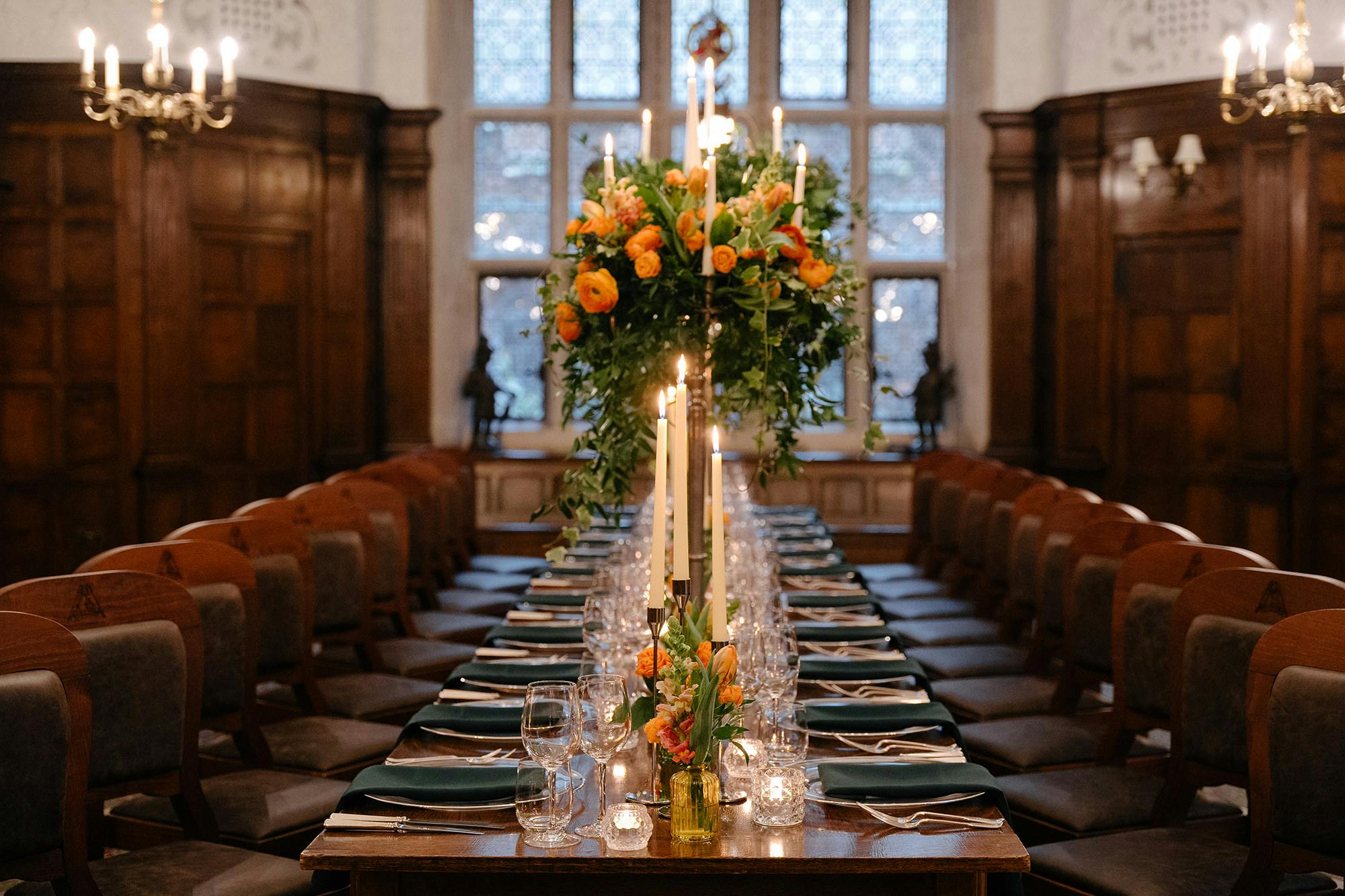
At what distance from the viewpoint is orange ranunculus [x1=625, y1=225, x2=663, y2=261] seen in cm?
297

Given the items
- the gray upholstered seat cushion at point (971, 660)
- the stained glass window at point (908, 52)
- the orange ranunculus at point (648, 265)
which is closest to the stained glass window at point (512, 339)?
the stained glass window at point (908, 52)

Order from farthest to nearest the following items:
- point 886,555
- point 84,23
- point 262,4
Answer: point 886,555 < point 262,4 < point 84,23

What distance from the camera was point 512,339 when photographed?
10789mm

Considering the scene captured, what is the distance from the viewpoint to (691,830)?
2.17m

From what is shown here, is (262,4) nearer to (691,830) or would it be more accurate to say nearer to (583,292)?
(583,292)

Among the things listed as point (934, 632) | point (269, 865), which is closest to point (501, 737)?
point (269, 865)

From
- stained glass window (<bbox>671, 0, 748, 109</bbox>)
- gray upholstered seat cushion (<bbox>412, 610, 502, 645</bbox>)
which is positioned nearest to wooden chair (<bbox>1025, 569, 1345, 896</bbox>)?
gray upholstered seat cushion (<bbox>412, 610, 502, 645</bbox>)

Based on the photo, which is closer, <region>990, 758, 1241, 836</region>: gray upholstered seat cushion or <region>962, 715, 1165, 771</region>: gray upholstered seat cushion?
<region>990, 758, 1241, 836</region>: gray upholstered seat cushion

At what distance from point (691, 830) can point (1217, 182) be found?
7.57 meters

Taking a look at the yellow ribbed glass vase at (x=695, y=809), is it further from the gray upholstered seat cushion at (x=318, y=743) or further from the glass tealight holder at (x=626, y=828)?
the gray upholstered seat cushion at (x=318, y=743)

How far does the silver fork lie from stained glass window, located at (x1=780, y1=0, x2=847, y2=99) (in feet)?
30.0

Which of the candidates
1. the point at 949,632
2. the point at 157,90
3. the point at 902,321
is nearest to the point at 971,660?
the point at 949,632

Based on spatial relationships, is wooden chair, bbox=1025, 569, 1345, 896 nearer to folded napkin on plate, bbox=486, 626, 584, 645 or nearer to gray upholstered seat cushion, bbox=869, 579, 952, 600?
folded napkin on plate, bbox=486, 626, 584, 645

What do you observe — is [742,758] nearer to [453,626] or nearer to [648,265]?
[648,265]
